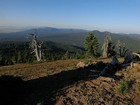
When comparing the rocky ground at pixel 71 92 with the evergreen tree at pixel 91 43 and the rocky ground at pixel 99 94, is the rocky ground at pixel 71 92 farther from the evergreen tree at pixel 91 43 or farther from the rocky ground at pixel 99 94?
the evergreen tree at pixel 91 43

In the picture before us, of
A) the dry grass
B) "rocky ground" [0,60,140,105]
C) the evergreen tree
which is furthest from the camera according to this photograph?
the evergreen tree

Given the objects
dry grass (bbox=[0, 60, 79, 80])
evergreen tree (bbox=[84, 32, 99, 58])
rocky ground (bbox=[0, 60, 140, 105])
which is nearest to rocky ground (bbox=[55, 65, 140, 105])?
rocky ground (bbox=[0, 60, 140, 105])

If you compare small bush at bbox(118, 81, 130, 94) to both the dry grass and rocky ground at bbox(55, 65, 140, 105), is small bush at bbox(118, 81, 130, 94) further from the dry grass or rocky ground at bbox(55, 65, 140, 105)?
the dry grass

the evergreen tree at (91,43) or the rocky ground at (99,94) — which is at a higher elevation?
the rocky ground at (99,94)

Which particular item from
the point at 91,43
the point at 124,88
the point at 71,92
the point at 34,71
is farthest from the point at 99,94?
the point at 91,43

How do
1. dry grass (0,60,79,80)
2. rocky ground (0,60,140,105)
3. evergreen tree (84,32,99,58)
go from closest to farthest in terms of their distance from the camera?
rocky ground (0,60,140,105) → dry grass (0,60,79,80) → evergreen tree (84,32,99,58)

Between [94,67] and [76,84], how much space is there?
982cm

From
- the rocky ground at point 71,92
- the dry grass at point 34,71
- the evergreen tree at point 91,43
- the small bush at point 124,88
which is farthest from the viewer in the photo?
the evergreen tree at point 91,43

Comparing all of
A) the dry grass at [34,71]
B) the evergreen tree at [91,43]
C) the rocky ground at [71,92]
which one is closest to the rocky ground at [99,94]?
the rocky ground at [71,92]

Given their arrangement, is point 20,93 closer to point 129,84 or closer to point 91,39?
point 129,84

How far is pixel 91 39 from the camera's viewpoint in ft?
250

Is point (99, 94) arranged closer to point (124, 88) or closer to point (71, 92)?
point (71, 92)

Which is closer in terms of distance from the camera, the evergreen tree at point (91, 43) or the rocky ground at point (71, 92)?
the rocky ground at point (71, 92)

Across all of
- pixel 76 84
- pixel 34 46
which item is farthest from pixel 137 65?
pixel 34 46
